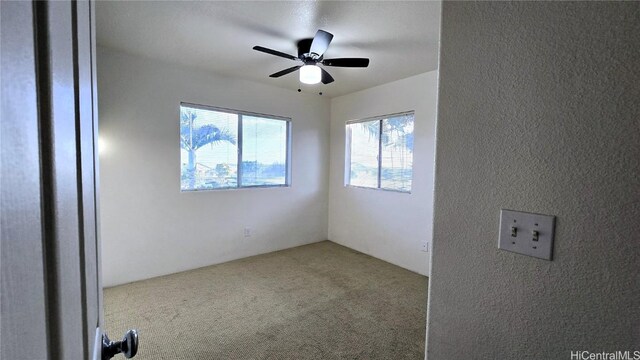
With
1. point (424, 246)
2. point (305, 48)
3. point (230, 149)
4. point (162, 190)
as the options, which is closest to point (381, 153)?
point (424, 246)

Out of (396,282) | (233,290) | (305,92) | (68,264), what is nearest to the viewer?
(68,264)

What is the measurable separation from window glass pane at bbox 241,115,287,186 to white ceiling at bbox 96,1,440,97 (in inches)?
36.0

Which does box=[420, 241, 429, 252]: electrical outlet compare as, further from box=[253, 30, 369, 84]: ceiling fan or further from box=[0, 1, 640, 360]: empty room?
box=[253, 30, 369, 84]: ceiling fan

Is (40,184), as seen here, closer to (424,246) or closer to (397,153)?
(424,246)

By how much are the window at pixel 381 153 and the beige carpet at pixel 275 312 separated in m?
1.19

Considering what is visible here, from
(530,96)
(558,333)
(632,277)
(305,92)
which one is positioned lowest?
(558,333)

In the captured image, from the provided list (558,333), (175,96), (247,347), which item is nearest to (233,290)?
(247,347)

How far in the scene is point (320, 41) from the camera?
7.10 ft

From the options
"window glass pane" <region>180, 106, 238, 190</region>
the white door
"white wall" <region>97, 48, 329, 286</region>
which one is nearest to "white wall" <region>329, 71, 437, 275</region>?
"white wall" <region>97, 48, 329, 286</region>

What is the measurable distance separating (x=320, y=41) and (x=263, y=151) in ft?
6.97

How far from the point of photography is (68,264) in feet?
1.26

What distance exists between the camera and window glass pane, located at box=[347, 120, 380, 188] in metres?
4.04

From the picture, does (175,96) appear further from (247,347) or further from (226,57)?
(247,347)

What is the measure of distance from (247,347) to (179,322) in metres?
0.68
